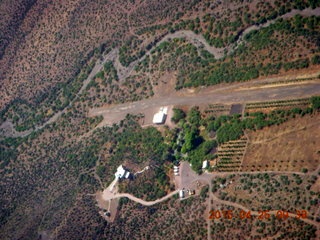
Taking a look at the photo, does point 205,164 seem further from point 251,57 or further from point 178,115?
point 251,57

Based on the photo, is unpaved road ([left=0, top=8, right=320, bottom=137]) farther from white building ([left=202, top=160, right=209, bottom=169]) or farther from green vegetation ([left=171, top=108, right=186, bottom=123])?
white building ([left=202, top=160, right=209, bottom=169])

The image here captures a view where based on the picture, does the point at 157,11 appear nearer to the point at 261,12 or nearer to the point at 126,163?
the point at 261,12

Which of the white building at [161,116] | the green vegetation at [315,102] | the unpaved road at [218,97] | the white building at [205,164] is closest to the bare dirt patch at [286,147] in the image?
the green vegetation at [315,102]

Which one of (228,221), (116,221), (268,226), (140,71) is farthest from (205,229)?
(140,71)

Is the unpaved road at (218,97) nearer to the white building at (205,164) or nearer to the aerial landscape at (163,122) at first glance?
the aerial landscape at (163,122)

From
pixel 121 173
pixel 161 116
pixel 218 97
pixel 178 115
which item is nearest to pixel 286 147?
pixel 218 97
